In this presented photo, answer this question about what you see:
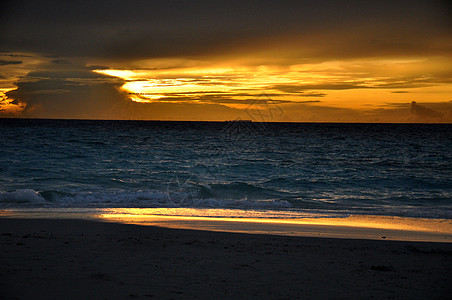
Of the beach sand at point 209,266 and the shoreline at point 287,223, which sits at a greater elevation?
the beach sand at point 209,266

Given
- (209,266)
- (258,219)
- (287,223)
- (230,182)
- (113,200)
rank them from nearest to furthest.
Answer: (209,266) < (287,223) < (258,219) < (113,200) < (230,182)

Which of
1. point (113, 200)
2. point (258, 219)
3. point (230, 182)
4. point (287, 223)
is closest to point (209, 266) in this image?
point (287, 223)

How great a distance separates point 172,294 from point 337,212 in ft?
35.0

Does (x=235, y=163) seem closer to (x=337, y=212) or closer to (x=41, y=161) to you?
(x=41, y=161)

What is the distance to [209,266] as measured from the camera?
704 cm

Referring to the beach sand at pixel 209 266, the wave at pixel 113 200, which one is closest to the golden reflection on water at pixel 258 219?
the wave at pixel 113 200

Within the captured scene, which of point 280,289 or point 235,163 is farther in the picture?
point 235,163

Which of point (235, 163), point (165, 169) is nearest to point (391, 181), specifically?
point (235, 163)

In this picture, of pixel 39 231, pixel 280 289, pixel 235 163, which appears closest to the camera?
pixel 280 289

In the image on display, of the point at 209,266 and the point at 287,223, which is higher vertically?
the point at 209,266

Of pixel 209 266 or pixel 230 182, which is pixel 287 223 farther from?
pixel 230 182

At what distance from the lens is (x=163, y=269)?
22.1 feet

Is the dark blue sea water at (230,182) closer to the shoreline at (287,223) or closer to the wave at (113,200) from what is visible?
the wave at (113,200)

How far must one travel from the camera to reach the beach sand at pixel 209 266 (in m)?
5.84
